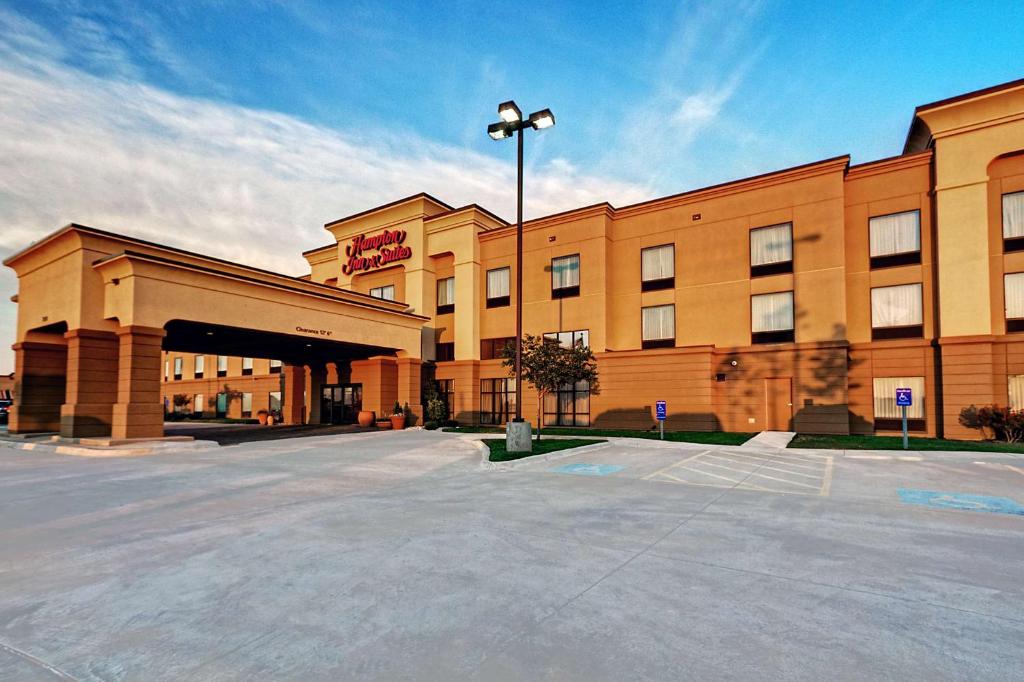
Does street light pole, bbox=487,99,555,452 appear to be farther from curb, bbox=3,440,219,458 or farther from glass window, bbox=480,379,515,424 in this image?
glass window, bbox=480,379,515,424

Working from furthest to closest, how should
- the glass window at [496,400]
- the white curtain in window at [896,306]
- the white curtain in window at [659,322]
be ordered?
the glass window at [496,400] < the white curtain in window at [659,322] < the white curtain in window at [896,306]

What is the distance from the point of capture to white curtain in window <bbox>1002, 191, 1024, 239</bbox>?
22031mm

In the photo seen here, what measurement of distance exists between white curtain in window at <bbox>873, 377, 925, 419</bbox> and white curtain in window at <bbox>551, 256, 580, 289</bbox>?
1526cm

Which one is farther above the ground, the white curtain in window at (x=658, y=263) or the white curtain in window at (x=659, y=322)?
the white curtain in window at (x=658, y=263)

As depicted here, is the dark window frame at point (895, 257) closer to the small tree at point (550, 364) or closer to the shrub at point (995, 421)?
the shrub at point (995, 421)

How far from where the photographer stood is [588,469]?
47.3 feet

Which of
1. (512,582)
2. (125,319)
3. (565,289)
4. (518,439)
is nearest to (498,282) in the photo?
(565,289)

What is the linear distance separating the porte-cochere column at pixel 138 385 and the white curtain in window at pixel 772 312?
26124 mm

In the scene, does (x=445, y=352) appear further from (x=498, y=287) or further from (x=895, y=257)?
(x=895, y=257)

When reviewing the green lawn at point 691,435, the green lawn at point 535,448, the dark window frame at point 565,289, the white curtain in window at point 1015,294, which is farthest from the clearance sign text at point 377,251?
the white curtain in window at point 1015,294

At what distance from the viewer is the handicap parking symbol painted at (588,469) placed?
45.1 feet

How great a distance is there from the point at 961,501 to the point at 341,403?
32403 mm

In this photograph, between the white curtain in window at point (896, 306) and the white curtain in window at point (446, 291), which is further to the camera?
the white curtain in window at point (446, 291)

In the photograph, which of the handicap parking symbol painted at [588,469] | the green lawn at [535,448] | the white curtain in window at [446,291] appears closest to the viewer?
the handicap parking symbol painted at [588,469]
